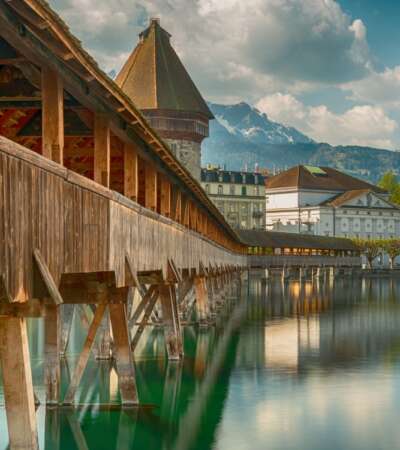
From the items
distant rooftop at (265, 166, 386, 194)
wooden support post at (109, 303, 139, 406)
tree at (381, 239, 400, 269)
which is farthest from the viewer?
distant rooftop at (265, 166, 386, 194)

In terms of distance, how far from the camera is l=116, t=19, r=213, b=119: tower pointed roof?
80.9 m

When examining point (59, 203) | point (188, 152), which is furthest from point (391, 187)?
point (59, 203)

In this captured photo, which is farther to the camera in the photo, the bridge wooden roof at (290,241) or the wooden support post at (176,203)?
the bridge wooden roof at (290,241)

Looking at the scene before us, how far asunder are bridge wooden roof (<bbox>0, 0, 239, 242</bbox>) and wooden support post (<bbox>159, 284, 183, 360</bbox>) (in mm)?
8149

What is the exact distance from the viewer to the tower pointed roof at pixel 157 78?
266ft

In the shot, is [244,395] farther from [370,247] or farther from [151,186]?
[370,247]

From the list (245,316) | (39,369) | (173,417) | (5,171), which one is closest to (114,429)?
(173,417)

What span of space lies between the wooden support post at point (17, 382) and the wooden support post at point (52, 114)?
243cm

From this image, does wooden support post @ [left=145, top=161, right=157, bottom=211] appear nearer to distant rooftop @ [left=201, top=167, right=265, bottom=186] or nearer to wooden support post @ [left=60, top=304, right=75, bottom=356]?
wooden support post @ [left=60, top=304, right=75, bottom=356]

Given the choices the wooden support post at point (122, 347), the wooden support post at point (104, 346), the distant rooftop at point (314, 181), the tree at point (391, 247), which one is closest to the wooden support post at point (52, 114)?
the wooden support post at point (122, 347)

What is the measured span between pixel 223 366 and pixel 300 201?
126335mm

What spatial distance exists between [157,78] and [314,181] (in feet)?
259

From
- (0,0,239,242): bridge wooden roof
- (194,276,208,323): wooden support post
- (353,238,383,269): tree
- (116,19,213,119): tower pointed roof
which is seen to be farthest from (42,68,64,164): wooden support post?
→ (353,238,383,269): tree

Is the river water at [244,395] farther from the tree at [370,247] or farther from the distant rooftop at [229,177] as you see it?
the distant rooftop at [229,177]
